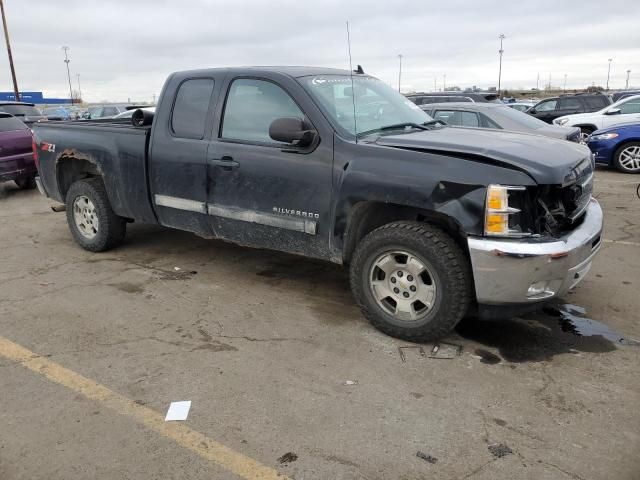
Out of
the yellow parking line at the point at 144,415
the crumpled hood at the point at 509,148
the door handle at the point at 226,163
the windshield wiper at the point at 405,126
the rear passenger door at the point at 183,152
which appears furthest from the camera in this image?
the rear passenger door at the point at 183,152

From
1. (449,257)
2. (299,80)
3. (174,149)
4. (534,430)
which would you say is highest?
(299,80)

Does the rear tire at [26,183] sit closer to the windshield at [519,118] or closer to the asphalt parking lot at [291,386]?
the asphalt parking lot at [291,386]

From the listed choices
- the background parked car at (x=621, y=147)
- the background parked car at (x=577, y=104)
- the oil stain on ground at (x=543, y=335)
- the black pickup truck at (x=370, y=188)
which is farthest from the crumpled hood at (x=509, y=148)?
the background parked car at (x=577, y=104)

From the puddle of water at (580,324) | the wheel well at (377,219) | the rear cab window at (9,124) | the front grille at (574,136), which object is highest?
the rear cab window at (9,124)

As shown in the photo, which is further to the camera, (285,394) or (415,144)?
(415,144)

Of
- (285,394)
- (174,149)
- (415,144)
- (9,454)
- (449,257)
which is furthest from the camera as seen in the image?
(174,149)

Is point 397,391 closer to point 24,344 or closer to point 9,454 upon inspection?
point 9,454

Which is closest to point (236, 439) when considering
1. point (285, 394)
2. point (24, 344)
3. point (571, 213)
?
point (285, 394)

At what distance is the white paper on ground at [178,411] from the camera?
2.98 meters

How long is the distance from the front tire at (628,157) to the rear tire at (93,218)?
10296 mm

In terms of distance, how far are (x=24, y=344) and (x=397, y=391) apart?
270 cm

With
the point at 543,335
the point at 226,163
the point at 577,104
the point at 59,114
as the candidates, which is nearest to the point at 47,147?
the point at 226,163

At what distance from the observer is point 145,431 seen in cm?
287

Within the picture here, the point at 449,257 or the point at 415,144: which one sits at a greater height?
the point at 415,144
